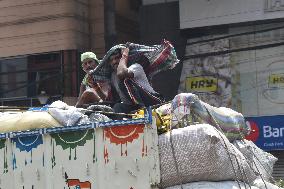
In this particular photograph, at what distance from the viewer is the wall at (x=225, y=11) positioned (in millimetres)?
12922

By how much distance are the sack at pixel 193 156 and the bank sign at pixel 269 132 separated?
8.73 m

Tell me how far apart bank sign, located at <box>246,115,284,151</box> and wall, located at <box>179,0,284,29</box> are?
2305 millimetres

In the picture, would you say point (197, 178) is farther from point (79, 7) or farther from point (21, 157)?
point (79, 7)

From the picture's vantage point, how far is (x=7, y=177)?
190 inches

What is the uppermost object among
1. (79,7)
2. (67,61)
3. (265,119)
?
(79,7)

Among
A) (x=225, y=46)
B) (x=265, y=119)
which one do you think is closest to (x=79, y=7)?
(x=225, y=46)

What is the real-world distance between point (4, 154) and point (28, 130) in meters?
0.29

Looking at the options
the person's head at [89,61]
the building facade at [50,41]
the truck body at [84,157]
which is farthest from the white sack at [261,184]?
the building facade at [50,41]

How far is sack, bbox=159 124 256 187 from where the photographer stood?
439 cm

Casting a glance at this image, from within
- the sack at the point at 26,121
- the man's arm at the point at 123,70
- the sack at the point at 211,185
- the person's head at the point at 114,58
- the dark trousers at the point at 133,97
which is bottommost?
the sack at the point at 211,185

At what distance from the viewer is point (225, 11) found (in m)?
13.5

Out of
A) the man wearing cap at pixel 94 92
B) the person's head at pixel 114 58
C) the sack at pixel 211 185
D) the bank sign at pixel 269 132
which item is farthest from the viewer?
the bank sign at pixel 269 132

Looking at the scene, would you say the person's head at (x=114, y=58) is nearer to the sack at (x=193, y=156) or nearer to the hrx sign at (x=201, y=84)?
the sack at (x=193, y=156)

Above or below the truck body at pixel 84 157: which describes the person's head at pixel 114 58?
above
